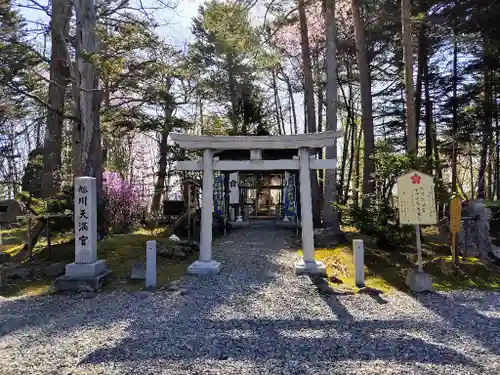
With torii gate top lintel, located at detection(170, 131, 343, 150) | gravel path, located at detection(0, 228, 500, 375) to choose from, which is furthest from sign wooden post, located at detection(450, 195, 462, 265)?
torii gate top lintel, located at detection(170, 131, 343, 150)

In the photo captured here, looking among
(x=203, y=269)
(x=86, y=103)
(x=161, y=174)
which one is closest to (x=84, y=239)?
(x=203, y=269)

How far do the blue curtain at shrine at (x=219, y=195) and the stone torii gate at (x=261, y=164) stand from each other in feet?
16.2

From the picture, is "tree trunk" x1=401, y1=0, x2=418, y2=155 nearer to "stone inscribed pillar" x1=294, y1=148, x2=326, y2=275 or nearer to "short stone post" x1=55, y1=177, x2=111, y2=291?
"stone inscribed pillar" x1=294, y1=148, x2=326, y2=275

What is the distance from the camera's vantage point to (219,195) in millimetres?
12422

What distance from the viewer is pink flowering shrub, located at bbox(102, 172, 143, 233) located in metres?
12.6

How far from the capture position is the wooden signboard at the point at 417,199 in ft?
19.7

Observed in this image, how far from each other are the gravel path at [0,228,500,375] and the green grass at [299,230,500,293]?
27.4 inches

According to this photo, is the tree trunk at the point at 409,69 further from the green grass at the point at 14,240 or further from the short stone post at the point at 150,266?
the green grass at the point at 14,240

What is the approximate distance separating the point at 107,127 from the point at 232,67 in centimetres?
634

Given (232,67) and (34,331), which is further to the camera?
(232,67)

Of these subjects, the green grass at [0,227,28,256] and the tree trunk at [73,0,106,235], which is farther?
the green grass at [0,227,28,256]

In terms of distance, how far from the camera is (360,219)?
27.1ft

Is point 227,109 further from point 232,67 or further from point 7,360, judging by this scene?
point 7,360

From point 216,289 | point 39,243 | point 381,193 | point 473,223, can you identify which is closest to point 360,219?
point 381,193
